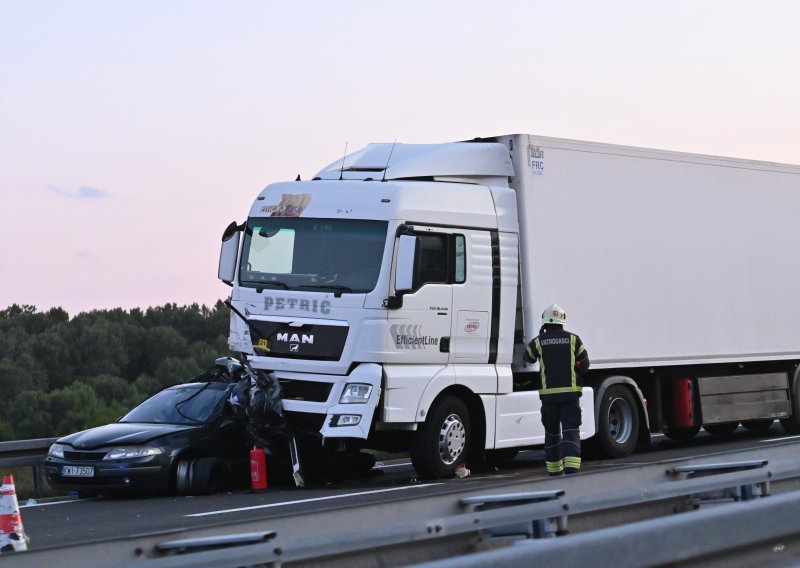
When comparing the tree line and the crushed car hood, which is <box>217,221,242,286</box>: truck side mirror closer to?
the crushed car hood

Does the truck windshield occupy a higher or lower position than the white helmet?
higher

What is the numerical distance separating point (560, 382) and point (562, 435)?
545 mm

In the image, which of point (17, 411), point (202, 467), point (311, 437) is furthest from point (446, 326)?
point (17, 411)

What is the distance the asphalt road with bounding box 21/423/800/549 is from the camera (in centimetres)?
1160

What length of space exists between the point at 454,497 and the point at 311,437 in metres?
8.75

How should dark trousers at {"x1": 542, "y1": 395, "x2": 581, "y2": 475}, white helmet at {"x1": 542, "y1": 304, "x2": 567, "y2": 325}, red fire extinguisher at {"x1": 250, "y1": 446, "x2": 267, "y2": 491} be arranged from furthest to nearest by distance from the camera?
red fire extinguisher at {"x1": 250, "y1": 446, "x2": 267, "y2": 491}
white helmet at {"x1": 542, "y1": 304, "x2": 567, "y2": 325}
dark trousers at {"x1": 542, "y1": 395, "x2": 581, "y2": 475}

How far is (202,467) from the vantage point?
14.6 m

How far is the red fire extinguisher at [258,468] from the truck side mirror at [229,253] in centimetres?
196

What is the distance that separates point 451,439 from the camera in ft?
48.5

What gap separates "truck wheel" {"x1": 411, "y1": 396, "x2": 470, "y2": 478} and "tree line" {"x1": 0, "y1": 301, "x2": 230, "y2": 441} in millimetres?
54891

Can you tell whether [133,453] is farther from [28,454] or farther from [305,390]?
[28,454]

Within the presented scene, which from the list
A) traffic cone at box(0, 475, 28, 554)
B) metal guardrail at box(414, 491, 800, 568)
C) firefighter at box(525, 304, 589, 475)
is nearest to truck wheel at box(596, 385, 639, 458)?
firefighter at box(525, 304, 589, 475)

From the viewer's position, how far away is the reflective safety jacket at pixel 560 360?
13867mm

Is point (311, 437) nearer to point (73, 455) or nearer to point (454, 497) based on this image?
point (73, 455)
